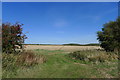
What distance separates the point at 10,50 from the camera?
737cm

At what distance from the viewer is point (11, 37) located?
733 cm

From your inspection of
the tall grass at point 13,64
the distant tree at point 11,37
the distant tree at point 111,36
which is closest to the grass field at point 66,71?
the tall grass at point 13,64

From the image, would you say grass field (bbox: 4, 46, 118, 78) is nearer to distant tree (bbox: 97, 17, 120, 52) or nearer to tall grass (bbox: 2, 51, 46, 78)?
tall grass (bbox: 2, 51, 46, 78)

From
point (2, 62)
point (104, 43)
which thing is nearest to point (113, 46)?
point (104, 43)

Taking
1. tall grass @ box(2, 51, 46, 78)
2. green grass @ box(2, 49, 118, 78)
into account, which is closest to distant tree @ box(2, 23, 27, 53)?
tall grass @ box(2, 51, 46, 78)

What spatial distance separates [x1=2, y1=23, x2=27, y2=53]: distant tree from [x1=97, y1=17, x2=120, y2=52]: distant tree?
907cm

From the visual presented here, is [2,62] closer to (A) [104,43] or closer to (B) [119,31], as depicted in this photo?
(A) [104,43]

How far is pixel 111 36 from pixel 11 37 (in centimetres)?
1004

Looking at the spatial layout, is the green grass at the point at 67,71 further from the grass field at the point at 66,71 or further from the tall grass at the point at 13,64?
the tall grass at the point at 13,64

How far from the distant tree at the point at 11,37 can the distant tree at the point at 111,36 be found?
29.8 feet

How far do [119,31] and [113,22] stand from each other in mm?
1291

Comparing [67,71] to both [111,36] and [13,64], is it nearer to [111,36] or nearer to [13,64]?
[13,64]

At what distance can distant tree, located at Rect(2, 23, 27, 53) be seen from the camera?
23.2 feet

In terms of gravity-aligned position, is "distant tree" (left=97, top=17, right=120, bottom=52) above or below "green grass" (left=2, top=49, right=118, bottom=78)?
above
